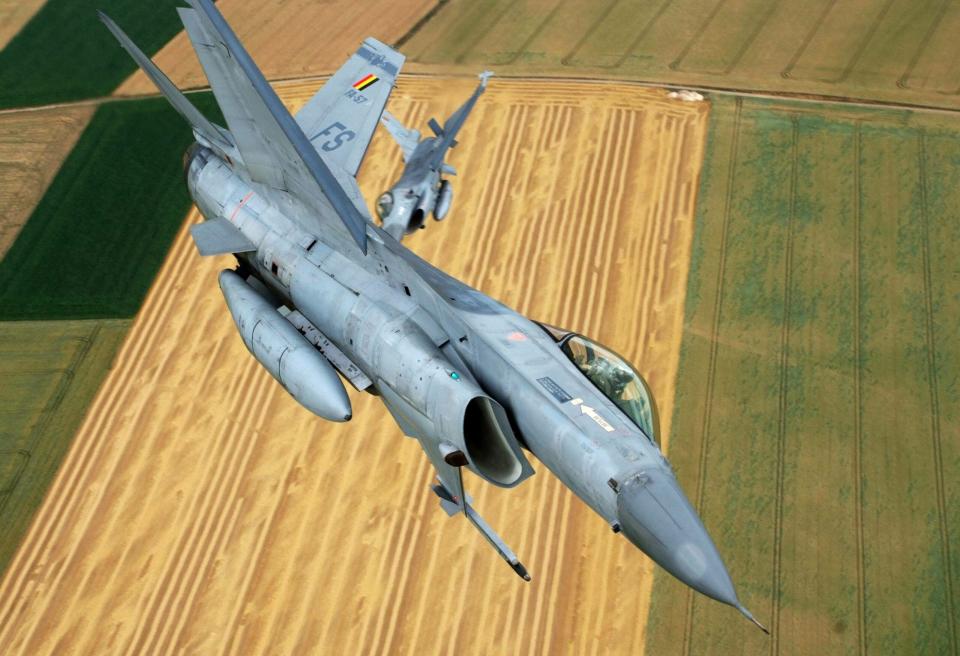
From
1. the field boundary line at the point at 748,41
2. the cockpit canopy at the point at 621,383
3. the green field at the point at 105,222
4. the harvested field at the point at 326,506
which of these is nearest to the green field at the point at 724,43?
the field boundary line at the point at 748,41

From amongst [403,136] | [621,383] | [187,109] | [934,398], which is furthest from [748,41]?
[621,383]

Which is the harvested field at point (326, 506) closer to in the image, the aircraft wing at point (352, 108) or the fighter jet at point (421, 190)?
the fighter jet at point (421, 190)

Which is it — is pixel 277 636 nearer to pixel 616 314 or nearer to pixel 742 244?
pixel 616 314

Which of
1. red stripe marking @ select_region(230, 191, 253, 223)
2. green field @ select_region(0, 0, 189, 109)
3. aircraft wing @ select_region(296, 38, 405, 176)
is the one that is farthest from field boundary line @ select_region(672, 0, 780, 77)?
green field @ select_region(0, 0, 189, 109)

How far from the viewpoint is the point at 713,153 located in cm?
3303

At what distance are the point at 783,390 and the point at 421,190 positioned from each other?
11416mm

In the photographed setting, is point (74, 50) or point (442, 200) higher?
point (74, 50)

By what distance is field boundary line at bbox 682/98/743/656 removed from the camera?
22.9 metres

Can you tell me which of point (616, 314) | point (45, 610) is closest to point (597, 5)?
point (616, 314)

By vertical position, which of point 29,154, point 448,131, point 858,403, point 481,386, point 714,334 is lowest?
point 858,403

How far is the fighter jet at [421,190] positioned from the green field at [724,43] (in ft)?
33.9

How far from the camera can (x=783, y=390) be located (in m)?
26.6

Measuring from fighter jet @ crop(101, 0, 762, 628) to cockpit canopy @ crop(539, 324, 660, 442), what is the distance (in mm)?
27

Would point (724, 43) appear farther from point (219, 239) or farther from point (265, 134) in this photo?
point (219, 239)
